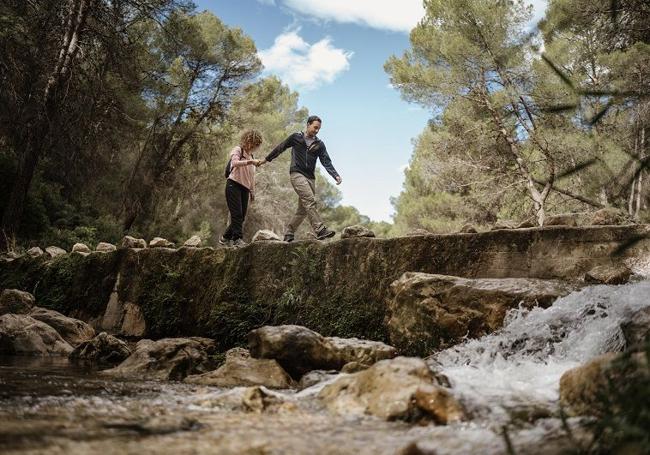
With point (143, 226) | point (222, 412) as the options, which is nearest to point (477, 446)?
point (222, 412)

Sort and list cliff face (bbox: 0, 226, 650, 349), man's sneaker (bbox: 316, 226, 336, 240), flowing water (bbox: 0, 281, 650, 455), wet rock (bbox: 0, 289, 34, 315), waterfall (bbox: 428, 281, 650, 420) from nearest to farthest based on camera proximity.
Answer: flowing water (bbox: 0, 281, 650, 455)
waterfall (bbox: 428, 281, 650, 420)
cliff face (bbox: 0, 226, 650, 349)
man's sneaker (bbox: 316, 226, 336, 240)
wet rock (bbox: 0, 289, 34, 315)

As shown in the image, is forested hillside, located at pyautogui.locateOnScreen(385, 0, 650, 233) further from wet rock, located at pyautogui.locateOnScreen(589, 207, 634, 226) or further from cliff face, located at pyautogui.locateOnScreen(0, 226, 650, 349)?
cliff face, located at pyautogui.locateOnScreen(0, 226, 650, 349)

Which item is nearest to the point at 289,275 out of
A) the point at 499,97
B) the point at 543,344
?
the point at 543,344

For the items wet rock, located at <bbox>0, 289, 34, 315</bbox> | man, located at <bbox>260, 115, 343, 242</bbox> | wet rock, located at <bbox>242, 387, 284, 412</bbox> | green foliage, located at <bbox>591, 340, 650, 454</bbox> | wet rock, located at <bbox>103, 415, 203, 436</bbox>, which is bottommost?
wet rock, located at <bbox>0, 289, 34, 315</bbox>

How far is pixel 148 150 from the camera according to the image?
18031 millimetres

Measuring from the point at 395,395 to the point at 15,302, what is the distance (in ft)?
24.8

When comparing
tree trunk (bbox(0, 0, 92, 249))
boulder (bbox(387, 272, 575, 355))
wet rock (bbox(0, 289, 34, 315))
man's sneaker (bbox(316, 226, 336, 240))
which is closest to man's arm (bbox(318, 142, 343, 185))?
man's sneaker (bbox(316, 226, 336, 240))

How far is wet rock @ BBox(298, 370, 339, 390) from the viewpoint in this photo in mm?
3756

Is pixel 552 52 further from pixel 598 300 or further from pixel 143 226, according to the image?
pixel 143 226

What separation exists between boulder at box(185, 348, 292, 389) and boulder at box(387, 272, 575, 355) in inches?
52.5

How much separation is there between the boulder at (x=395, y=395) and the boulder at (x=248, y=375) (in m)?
0.96

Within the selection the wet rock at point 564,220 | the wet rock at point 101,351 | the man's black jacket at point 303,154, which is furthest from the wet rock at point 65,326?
the wet rock at point 564,220

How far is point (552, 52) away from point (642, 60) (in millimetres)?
3646

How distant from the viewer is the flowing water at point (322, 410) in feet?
6.57
